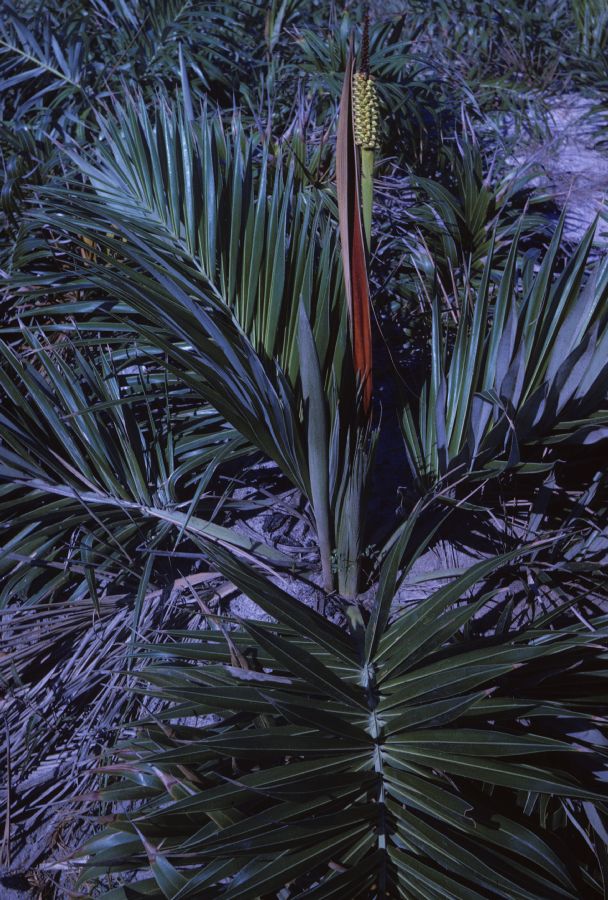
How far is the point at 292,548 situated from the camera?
1429mm

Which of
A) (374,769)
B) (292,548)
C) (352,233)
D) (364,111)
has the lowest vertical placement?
(292,548)

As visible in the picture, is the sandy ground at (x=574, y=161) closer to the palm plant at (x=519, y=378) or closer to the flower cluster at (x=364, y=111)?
the palm plant at (x=519, y=378)

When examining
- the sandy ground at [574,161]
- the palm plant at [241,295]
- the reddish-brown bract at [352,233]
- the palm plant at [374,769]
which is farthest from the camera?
the sandy ground at [574,161]

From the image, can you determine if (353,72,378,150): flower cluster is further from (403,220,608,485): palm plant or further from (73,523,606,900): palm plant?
(73,523,606,900): palm plant

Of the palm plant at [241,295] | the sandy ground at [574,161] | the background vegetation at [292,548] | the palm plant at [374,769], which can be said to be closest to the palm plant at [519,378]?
the background vegetation at [292,548]

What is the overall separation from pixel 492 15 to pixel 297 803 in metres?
3.64

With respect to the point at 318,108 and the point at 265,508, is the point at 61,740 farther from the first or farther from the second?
the point at 318,108

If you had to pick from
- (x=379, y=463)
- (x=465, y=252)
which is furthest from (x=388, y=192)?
(x=379, y=463)

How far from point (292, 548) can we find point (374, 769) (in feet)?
1.97


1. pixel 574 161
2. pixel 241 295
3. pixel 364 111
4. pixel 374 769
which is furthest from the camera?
pixel 574 161

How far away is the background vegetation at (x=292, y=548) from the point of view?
32.4 inches

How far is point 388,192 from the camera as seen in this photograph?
7.43 feet

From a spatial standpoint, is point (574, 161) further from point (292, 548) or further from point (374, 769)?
point (374, 769)

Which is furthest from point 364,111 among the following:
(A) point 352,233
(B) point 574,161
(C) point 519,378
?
(B) point 574,161
